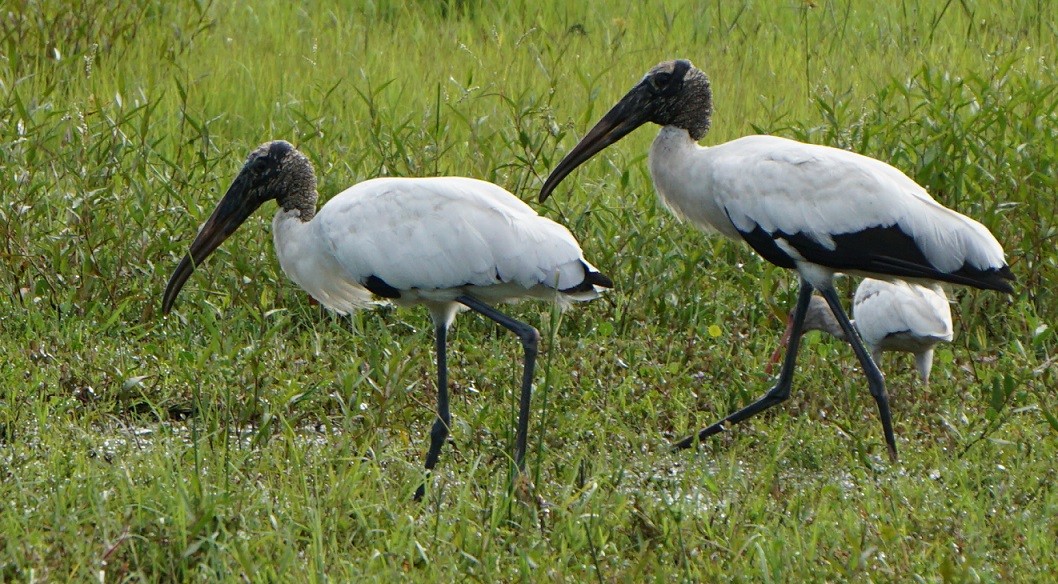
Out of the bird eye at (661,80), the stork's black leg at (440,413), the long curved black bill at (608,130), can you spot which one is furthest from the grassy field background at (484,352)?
the bird eye at (661,80)

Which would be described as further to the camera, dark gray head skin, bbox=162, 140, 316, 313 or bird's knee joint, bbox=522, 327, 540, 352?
dark gray head skin, bbox=162, 140, 316, 313

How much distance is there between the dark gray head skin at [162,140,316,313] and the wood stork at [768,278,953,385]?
1.70 m

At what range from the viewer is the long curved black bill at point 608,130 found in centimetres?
508

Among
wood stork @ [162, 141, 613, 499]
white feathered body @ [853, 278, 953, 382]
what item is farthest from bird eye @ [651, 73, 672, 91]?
white feathered body @ [853, 278, 953, 382]

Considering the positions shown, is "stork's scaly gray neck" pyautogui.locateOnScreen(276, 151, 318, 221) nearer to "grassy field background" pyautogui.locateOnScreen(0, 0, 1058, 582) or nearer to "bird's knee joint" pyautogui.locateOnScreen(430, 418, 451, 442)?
"grassy field background" pyautogui.locateOnScreen(0, 0, 1058, 582)

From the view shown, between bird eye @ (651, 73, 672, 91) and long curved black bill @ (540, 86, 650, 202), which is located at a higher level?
bird eye @ (651, 73, 672, 91)

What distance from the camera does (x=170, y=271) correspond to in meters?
5.61

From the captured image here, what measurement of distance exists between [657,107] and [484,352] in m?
Answer: 1.05

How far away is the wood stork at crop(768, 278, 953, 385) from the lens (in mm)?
5227

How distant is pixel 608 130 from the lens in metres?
5.14

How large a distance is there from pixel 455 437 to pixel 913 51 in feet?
15.2

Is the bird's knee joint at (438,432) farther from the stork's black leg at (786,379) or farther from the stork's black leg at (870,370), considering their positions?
the stork's black leg at (870,370)

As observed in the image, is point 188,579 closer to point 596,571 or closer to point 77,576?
point 77,576

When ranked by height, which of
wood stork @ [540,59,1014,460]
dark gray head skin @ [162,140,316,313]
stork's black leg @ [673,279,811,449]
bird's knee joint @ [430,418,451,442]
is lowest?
bird's knee joint @ [430,418,451,442]
